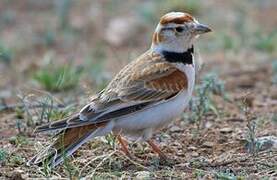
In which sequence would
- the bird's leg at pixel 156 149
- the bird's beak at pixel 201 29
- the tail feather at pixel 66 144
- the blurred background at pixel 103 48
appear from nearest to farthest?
the tail feather at pixel 66 144 → the bird's leg at pixel 156 149 → the bird's beak at pixel 201 29 → the blurred background at pixel 103 48

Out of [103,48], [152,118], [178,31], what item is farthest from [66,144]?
[103,48]


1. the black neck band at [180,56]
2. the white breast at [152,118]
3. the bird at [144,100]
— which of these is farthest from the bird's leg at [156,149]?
the black neck band at [180,56]

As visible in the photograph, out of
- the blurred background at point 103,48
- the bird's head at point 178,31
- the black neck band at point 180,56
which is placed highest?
the bird's head at point 178,31

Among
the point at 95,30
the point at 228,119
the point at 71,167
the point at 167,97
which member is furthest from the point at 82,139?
the point at 95,30

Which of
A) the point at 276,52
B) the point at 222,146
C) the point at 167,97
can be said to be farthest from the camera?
the point at 276,52

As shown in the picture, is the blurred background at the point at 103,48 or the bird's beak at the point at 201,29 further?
the blurred background at the point at 103,48

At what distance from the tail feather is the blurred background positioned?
109 cm

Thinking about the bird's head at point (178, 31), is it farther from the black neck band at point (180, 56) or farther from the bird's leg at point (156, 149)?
the bird's leg at point (156, 149)

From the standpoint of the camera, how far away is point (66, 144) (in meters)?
6.02

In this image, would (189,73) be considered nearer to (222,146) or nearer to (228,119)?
(222,146)

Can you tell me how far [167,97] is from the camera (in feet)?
20.3

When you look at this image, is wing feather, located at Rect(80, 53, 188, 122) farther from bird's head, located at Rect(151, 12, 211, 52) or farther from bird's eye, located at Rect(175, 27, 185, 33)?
bird's eye, located at Rect(175, 27, 185, 33)

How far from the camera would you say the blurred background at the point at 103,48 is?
8.10 metres

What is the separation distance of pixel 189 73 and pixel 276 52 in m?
3.85
